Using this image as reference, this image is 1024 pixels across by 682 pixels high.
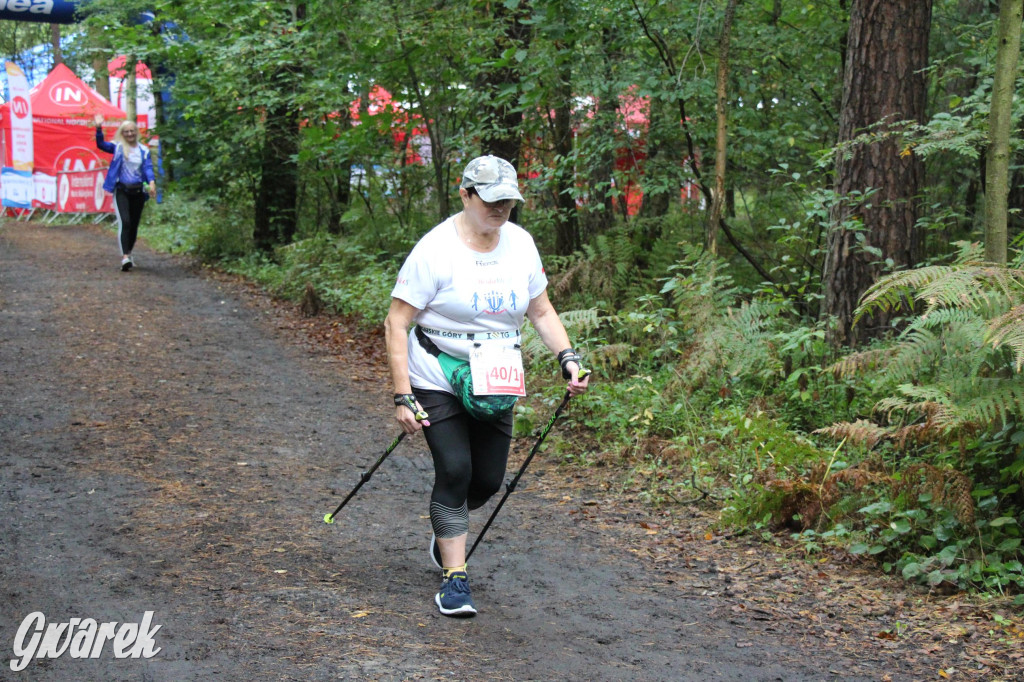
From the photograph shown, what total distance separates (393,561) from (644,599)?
1.35 metres

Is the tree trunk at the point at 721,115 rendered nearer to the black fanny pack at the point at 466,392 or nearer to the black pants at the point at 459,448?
the black pants at the point at 459,448

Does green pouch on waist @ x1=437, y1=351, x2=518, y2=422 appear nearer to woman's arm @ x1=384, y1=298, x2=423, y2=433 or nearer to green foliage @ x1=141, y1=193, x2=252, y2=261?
woman's arm @ x1=384, y1=298, x2=423, y2=433

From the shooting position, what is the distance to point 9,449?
262 inches

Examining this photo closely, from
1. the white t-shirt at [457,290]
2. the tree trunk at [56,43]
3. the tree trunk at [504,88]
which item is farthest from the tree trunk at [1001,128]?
the tree trunk at [56,43]

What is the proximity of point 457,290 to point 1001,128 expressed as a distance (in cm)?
332

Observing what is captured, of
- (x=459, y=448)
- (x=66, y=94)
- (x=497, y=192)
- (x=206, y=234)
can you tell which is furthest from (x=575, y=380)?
(x=66, y=94)

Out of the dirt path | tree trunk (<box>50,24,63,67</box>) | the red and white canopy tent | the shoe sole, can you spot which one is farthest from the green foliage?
tree trunk (<box>50,24,63,67</box>)

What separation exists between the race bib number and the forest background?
1.93m

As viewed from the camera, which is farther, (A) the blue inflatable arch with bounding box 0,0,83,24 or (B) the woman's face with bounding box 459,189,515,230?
(A) the blue inflatable arch with bounding box 0,0,83,24

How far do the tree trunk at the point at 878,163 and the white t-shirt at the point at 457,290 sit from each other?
3.67 meters

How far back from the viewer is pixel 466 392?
4.38 m

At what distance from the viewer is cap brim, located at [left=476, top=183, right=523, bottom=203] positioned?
417 centimetres

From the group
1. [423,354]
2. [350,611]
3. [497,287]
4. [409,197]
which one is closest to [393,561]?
[350,611]

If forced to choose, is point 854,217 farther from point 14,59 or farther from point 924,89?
point 14,59
